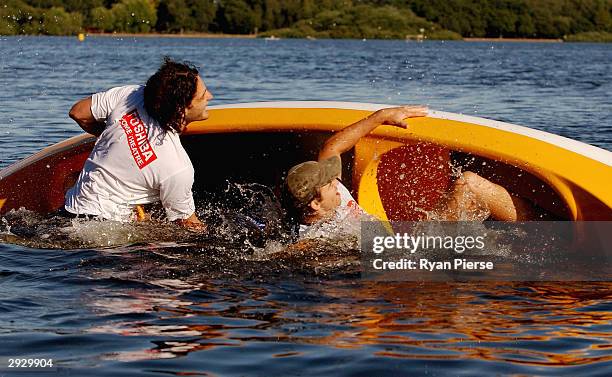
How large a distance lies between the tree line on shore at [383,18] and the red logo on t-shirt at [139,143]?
80273mm

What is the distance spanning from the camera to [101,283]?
5668 millimetres

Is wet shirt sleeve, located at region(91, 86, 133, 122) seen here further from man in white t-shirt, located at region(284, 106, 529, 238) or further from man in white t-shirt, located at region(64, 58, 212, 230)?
man in white t-shirt, located at region(284, 106, 529, 238)

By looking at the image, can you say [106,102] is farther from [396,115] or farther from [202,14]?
[202,14]

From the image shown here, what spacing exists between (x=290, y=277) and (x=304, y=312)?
0.66 m

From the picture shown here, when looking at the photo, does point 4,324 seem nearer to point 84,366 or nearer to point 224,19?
point 84,366

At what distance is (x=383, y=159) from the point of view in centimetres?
712

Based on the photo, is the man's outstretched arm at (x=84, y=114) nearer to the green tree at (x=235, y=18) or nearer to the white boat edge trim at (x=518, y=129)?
the white boat edge trim at (x=518, y=129)

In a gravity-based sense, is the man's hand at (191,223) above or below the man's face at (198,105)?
below

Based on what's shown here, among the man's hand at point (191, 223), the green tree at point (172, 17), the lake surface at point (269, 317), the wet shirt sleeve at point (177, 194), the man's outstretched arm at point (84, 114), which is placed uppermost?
the green tree at point (172, 17)

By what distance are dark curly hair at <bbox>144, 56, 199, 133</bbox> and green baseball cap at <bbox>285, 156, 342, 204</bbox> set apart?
2.53 ft

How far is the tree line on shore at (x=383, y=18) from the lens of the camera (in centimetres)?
9488

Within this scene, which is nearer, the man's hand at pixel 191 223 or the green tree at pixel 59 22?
the man's hand at pixel 191 223

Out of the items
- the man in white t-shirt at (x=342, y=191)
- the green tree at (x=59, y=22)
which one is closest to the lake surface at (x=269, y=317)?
the man in white t-shirt at (x=342, y=191)

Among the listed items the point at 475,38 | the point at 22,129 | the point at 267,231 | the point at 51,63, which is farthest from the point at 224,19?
the point at 267,231
